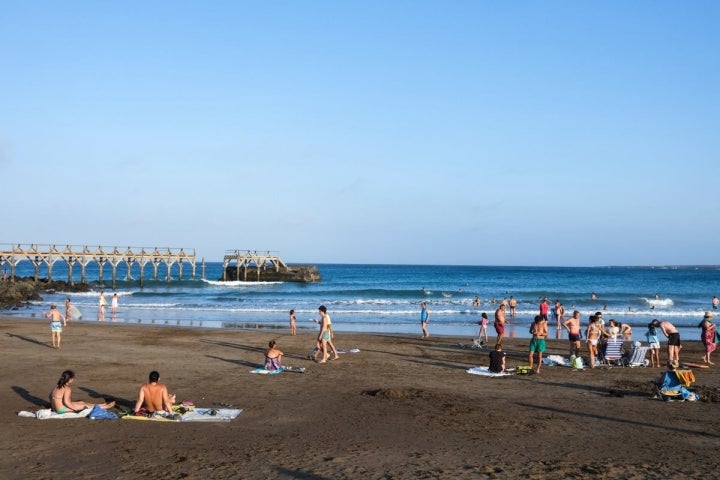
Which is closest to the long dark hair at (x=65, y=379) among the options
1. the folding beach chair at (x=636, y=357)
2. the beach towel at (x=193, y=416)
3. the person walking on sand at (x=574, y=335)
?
the beach towel at (x=193, y=416)

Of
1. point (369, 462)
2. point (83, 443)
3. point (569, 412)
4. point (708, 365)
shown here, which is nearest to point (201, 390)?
point (83, 443)

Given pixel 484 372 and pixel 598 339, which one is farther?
pixel 598 339

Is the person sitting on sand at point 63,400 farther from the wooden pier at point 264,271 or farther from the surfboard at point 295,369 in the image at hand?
the wooden pier at point 264,271

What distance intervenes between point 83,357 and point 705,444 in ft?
49.6

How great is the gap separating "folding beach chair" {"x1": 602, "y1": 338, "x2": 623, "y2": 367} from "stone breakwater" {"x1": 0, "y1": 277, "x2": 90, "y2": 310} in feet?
115

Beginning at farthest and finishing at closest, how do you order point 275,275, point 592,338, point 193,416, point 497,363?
point 275,275 → point 592,338 → point 497,363 → point 193,416

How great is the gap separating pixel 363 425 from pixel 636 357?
392 inches

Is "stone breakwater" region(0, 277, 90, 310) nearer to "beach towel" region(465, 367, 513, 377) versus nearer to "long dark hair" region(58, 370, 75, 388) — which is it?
"long dark hair" region(58, 370, 75, 388)

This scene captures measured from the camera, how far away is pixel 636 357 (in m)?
17.5

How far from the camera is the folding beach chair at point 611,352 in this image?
17453 mm

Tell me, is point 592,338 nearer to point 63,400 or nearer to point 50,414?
point 63,400

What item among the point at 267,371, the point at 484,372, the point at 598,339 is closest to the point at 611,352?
the point at 598,339

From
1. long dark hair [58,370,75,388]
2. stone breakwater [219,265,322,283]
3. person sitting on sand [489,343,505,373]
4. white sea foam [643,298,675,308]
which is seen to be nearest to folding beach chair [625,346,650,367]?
person sitting on sand [489,343,505,373]

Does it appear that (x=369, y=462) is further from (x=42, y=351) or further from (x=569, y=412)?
(x=42, y=351)
